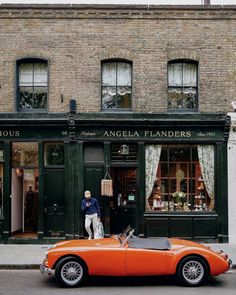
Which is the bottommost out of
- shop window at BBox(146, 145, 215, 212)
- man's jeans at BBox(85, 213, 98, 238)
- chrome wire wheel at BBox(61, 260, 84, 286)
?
chrome wire wheel at BBox(61, 260, 84, 286)

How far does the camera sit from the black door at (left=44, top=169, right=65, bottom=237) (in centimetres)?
1653

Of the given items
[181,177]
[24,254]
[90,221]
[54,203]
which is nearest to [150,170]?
[181,177]

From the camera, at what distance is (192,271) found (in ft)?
34.2

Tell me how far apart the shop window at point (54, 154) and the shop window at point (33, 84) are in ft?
4.23

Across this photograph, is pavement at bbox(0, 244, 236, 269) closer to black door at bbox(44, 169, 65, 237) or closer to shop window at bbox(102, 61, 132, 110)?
black door at bbox(44, 169, 65, 237)

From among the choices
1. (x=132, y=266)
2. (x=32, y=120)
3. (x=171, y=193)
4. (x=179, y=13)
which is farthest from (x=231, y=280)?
(x=179, y=13)

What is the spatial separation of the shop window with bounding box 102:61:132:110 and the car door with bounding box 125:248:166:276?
7.59 meters

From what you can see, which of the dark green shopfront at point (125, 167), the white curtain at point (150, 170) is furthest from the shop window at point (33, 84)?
the white curtain at point (150, 170)

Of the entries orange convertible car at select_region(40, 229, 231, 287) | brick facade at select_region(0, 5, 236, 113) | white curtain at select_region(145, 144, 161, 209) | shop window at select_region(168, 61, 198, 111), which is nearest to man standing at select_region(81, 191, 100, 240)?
white curtain at select_region(145, 144, 161, 209)

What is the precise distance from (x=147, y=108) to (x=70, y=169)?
3307 mm

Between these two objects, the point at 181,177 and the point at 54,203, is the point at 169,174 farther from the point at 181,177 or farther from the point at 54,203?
the point at 54,203

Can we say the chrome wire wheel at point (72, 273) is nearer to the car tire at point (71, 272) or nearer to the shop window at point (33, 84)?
the car tire at point (71, 272)

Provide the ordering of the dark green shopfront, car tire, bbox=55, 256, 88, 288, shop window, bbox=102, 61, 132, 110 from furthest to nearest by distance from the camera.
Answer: shop window, bbox=102, 61, 132, 110
the dark green shopfront
car tire, bbox=55, 256, 88, 288

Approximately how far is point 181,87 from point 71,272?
8.69 meters
